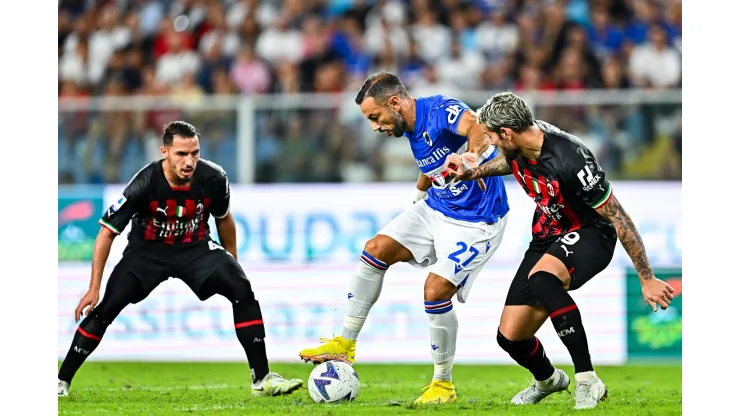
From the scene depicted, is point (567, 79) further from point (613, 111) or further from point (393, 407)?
point (393, 407)

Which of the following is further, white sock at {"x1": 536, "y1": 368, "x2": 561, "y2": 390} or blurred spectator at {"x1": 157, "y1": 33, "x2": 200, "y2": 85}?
blurred spectator at {"x1": 157, "y1": 33, "x2": 200, "y2": 85}

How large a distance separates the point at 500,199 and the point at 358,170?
209 inches

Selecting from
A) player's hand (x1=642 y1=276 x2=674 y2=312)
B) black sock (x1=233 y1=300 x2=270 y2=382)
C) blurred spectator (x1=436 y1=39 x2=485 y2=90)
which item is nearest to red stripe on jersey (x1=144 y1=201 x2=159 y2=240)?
black sock (x1=233 y1=300 x2=270 y2=382)

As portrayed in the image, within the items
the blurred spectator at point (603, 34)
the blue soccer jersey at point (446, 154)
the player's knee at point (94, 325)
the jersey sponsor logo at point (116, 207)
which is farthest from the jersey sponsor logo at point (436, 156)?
the blurred spectator at point (603, 34)

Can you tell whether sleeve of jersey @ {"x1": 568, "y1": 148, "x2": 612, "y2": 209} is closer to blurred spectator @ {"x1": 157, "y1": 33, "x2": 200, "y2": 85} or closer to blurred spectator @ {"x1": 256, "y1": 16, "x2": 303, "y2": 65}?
blurred spectator @ {"x1": 256, "y1": 16, "x2": 303, "y2": 65}

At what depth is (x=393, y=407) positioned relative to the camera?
7133 millimetres

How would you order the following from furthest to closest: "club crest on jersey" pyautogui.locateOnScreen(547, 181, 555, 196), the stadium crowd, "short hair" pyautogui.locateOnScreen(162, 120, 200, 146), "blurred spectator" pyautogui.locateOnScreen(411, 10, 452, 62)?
1. "blurred spectator" pyautogui.locateOnScreen(411, 10, 452, 62)
2. the stadium crowd
3. "short hair" pyautogui.locateOnScreen(162, 120, 200, 146)
4. "club crest on jersey" pyautogui.locateOnScreen(547, 181, 555, 196)

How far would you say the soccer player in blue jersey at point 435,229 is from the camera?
24.7ft

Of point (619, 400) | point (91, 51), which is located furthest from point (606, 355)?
point (91, 51)

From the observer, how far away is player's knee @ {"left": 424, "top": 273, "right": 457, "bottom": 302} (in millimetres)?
7512

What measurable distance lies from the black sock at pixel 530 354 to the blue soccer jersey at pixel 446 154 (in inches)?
38.2

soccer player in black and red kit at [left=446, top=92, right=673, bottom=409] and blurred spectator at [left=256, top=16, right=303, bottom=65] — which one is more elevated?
blurred spectator at [left=256, top=16, right=303, bottom=65]

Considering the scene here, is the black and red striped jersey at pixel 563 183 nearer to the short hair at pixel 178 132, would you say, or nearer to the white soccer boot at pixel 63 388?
the short hair at pixel 178 132

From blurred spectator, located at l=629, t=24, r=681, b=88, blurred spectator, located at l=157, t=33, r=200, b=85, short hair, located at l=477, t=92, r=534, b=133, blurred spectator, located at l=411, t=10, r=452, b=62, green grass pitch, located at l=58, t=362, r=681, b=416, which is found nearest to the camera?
short hair, located at l=477, t=92, r=534, b=133
